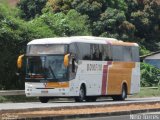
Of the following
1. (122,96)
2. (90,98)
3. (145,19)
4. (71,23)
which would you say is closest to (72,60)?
(90,98)

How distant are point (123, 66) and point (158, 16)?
33.6 metres

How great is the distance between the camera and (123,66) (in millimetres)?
37406

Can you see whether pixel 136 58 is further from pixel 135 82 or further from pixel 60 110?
pixel 60 110

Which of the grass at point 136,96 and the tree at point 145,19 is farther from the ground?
the tree at point 145,19

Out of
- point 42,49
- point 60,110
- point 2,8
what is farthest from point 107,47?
point 60,110

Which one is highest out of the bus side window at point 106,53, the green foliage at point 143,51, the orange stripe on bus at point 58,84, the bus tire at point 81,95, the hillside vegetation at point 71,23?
the hillside vegetation at point 71,23

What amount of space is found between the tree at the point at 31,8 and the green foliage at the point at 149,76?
1611cm

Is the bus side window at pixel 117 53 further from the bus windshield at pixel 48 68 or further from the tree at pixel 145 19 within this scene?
the tree at pixel 145 19

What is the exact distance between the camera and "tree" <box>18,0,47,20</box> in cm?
6731

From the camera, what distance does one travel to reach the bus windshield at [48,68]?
32.0 meters

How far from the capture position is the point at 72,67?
32.1 metres

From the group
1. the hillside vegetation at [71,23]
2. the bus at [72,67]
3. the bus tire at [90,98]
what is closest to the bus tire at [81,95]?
the bus at [72,67]

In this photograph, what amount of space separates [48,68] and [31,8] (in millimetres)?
35720

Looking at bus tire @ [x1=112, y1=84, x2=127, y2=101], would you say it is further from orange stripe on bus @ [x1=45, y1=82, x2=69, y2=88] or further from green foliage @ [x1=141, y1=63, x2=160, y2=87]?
green foliage @ [x1=141, y1=63, x2=160, y2=87]
